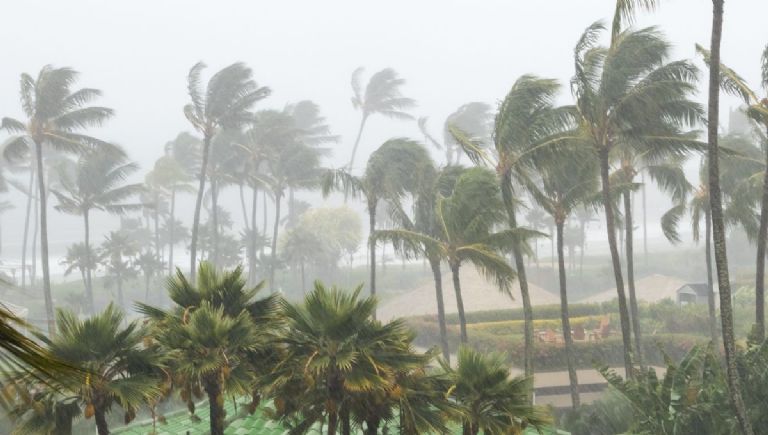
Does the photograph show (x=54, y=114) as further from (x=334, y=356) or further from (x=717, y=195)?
(x=717, y=195)

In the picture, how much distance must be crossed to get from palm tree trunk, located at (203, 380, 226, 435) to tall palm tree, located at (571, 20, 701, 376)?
39.5 feet

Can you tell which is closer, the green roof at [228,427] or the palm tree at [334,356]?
the palm tree at [334,356]

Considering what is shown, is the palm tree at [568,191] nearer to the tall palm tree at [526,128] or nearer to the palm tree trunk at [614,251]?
the palm tree trunk at [614,251]

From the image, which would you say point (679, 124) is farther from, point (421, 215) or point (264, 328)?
point (264, 328)

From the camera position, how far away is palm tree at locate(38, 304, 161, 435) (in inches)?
380

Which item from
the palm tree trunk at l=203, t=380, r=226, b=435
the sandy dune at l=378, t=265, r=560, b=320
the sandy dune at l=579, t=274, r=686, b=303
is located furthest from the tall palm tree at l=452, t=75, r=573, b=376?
the sandy dune at l=579, t=274, r=686, b=303

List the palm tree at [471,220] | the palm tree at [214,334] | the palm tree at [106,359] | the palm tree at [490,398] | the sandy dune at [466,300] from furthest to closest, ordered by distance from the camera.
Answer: the sandy dune at [466,300]
the palm tree at [471,220]
the palm tree at [490,398]
the palm tree at [214,334]
the palm tree at [106,359]

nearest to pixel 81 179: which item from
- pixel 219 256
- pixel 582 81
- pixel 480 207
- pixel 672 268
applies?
pixel 219 256

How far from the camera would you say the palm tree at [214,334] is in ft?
33.6

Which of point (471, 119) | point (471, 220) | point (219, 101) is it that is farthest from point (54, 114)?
point (471, 119)

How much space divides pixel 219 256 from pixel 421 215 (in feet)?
140

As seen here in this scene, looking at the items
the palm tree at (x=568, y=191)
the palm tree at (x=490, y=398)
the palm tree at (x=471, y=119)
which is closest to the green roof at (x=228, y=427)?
the palm tree at (x=490, y=398)

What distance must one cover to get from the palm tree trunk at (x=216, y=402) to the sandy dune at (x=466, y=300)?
3811 cm

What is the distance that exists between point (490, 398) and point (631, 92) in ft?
36.8
